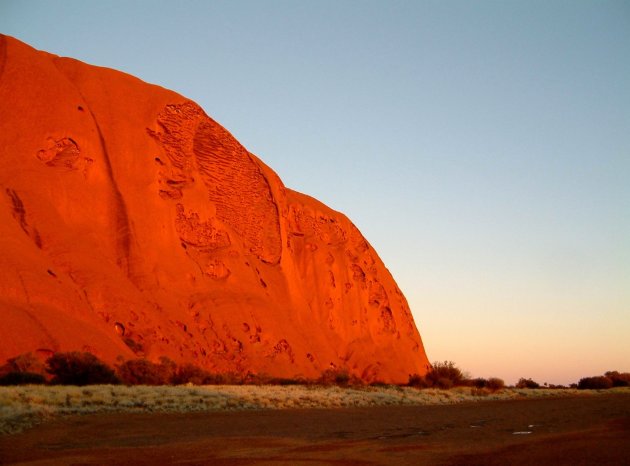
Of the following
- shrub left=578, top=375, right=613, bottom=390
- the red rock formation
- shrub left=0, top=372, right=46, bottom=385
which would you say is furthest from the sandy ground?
shrub left=578, top=375, right=613, bottom=390

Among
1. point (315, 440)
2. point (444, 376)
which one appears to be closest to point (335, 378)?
point (444, 376)

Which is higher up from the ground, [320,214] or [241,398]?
[320,214]

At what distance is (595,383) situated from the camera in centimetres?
6028

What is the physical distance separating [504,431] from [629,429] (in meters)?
2.53

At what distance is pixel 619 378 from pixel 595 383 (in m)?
4.33

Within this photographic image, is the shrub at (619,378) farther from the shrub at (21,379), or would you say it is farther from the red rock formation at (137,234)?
the shrub at (21,379)

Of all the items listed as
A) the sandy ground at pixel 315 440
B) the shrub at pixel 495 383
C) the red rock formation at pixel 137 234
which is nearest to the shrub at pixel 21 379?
the red rock formation at pixel 137 234

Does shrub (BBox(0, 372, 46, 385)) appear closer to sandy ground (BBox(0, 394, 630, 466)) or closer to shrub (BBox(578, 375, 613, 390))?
sandy ground (BBox(0, 394, 630, 466))

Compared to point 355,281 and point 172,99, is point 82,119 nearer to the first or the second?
point 172,99

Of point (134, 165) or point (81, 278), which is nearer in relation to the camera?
point (81, 278)

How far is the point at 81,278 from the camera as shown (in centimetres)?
3616

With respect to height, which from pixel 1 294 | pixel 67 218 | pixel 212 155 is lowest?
pixel 1 294

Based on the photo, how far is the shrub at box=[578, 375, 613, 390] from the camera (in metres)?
59.9

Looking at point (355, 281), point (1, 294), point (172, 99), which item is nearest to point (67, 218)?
point (1, 294)
